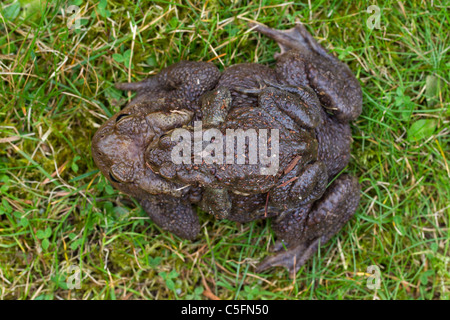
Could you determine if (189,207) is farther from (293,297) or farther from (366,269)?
(366,269)

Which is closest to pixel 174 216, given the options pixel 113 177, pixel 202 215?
pixel 202 215

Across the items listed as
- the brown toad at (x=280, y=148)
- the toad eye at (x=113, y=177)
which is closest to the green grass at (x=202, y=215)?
the brown toad at (x=280, y=148)

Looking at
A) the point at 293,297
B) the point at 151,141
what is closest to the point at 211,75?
the point at 151,141

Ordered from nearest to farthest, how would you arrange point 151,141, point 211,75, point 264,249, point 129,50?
point 151,141 → point 211,75 → point 129,50 → point 264,249

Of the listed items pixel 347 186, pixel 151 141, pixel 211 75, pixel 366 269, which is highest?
pixel 211 75

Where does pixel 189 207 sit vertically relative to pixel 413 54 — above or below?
below

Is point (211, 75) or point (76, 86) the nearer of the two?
point (211, 75)

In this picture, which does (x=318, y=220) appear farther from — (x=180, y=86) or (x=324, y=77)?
(x=180, y=86)
